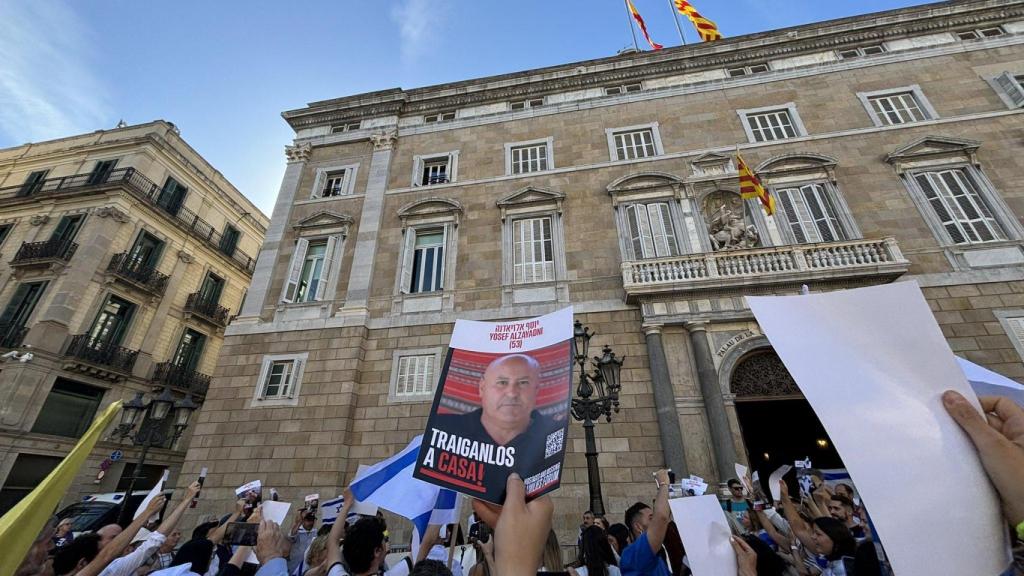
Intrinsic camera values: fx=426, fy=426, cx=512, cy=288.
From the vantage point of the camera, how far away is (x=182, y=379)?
19.3 meters

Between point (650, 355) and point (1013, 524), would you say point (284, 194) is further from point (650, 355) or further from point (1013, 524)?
point (1013, 524)

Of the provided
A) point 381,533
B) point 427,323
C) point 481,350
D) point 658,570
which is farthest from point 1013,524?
point 427,323

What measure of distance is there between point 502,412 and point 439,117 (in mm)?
16503

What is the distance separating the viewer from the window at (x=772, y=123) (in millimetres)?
13841

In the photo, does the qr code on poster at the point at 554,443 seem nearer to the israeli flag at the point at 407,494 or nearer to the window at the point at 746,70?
the israeli flag at the point at 407,494

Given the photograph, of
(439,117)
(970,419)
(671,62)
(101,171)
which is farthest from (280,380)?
(671,62)

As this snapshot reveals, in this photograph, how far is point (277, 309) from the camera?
13.6 m

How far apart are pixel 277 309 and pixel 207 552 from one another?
11.5 metres

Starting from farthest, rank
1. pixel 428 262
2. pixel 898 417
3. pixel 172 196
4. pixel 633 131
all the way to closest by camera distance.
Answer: pixel 172 196
pixel 633 131
pixel 428 262
pixel 898 417

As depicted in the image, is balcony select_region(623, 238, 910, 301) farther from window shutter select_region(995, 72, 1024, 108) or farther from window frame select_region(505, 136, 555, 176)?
window shutter select_region(995, 72, 1024, 108)

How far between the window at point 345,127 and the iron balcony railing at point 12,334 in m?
13.3

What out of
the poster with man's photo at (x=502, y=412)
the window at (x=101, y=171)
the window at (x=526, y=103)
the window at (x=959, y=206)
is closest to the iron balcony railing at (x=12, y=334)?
the window at (x=101, y=171)

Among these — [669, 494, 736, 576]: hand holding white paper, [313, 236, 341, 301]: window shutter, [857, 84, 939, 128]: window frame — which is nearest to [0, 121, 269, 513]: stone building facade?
[313, 236, 341, 301]: window shutter

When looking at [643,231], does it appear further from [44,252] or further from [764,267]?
[44,252]
